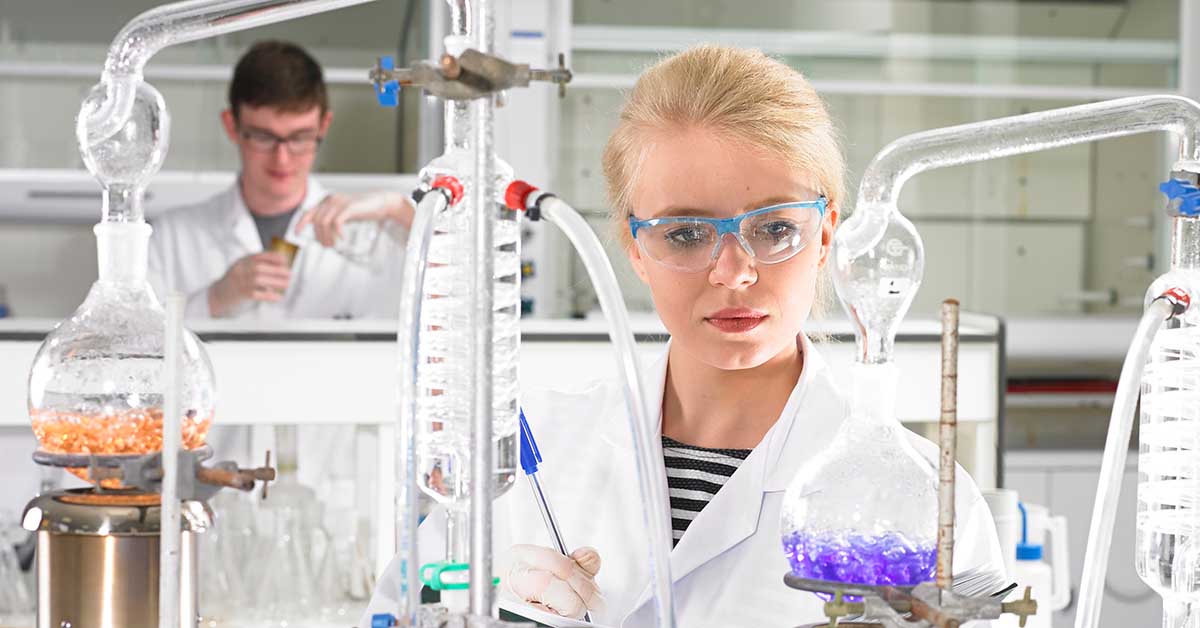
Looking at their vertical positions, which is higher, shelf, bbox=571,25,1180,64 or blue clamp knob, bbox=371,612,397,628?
shelf, bbox=571,25,1180,64

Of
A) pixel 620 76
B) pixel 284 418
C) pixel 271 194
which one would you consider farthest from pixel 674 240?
pixel 620 76

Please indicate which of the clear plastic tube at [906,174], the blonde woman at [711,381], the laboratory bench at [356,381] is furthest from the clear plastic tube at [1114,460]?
the laboratory bench at [356,381]

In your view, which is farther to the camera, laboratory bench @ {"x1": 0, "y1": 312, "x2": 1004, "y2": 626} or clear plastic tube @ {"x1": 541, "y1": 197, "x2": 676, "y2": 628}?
laboratory bench @ {"x1": 0, "y1": 312, "x2": 1004, "y2": 626}

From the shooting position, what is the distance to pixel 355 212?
3264 millimetres

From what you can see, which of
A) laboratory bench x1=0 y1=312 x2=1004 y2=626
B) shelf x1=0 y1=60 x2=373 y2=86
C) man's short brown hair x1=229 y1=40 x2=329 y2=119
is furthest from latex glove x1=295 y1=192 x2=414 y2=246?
laboratory bench x1=0 y1=312 x2=1004 y2=626

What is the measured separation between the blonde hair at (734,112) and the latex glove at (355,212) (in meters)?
1.87

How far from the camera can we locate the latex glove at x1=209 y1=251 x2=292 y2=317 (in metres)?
3.09

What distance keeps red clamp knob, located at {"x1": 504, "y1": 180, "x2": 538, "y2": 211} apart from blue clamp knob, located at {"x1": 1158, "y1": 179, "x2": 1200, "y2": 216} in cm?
41

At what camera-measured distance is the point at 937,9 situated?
15.5 ft

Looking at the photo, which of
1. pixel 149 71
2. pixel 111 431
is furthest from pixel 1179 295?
pixel 149 71

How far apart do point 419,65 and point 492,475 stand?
24 cm

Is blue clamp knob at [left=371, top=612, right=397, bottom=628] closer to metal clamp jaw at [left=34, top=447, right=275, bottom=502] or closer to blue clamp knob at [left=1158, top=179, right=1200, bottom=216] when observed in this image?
metal clamp jaw at [left=34, top=447, right=275, bottom=502]

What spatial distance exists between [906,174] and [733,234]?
0.39 metres

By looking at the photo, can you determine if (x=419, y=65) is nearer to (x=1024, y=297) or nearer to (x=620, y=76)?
(x=620, y=76)
